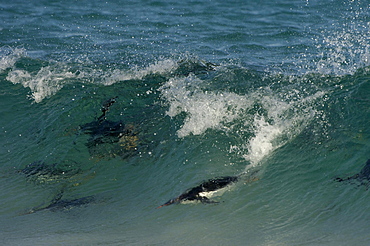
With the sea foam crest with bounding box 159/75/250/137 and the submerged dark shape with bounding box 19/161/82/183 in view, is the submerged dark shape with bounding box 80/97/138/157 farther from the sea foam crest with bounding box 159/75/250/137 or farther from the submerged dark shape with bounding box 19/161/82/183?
the sea foam crest with bounding box 159/75/250/137

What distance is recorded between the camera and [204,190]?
5605 mm

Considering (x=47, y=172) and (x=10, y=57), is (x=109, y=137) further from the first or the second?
(x=10, y=57)

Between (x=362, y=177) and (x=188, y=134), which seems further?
(x=188, y=134)

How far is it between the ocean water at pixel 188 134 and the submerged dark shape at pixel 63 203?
Answer: 31 mm

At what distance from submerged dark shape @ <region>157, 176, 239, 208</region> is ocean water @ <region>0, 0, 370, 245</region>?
0.11m

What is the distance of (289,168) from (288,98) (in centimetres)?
194

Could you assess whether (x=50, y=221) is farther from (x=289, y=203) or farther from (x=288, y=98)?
(x=288, y=98)

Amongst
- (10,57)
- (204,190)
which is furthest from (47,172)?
(10,57)

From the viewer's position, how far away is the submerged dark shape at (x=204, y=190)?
18.1 feet

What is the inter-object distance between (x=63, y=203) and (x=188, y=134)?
2.36 m

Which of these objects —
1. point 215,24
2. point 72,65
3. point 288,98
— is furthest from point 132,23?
point 288,98

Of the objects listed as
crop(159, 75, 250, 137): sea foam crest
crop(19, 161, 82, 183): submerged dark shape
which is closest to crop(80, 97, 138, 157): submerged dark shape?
crop(19, 161, 82, 183): submerged dark shape

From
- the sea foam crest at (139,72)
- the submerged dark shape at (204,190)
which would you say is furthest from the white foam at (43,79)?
the submerged dark shape at (204,190)

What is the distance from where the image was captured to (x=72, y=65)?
10086 mm
